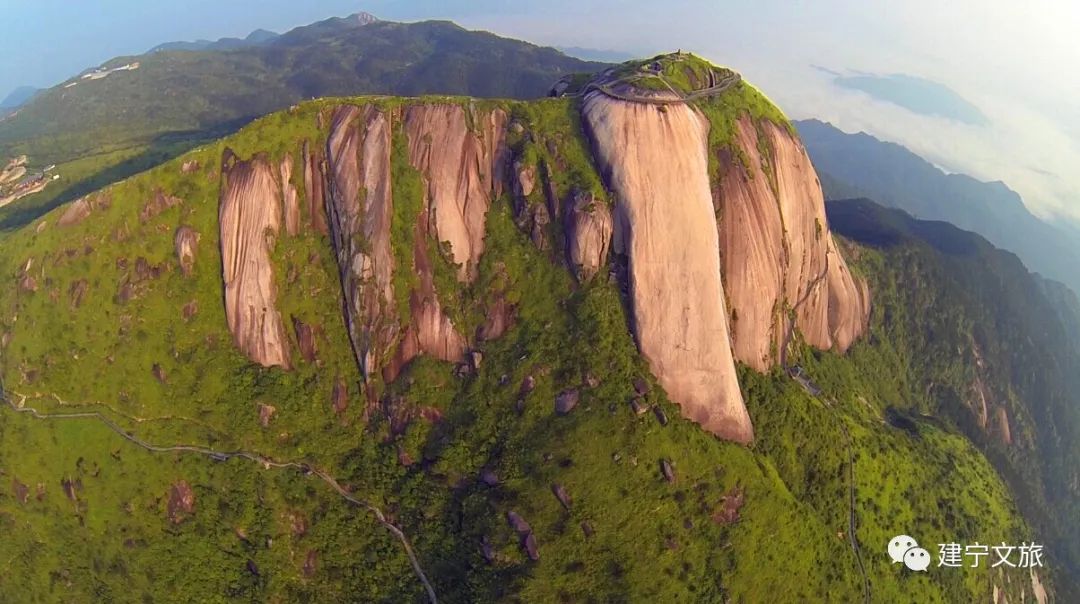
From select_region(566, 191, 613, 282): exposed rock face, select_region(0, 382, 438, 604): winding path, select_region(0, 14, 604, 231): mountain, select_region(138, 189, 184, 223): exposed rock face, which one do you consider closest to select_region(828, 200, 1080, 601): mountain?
select_region(566, 191, 613, 282): exposed rock face

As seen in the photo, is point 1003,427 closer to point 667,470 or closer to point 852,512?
point 852,512

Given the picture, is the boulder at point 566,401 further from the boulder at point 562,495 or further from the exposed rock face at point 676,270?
the exposed rock face at point 676,270

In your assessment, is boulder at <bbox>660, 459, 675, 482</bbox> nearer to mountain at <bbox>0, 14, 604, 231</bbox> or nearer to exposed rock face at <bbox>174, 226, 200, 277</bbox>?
exposed rock face at <bbox>174, 226, 200, 277</bbox>

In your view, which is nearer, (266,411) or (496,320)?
(266,411)

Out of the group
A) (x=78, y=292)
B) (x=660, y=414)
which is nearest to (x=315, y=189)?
(x=78, y=292)

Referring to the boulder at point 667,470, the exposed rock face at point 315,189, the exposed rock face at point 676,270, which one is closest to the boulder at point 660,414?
the exposed rock face at point 676,270
